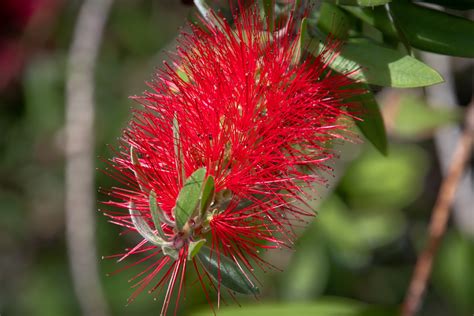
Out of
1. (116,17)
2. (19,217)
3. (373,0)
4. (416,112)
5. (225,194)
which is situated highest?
(116,17)

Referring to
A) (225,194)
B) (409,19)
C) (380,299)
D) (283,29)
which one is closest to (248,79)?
(283,29)

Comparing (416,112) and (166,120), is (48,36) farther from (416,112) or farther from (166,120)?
(166,120)

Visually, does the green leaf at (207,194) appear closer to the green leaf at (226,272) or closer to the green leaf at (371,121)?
the green leaf at (226,272)

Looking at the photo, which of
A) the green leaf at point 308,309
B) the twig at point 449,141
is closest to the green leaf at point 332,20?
the green leaf at point 308,309

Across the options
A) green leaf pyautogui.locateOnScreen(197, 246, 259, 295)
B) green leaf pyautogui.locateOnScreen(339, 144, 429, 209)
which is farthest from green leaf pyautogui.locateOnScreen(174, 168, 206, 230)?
green leaf pyautogui.locateOnScreen(339, 144, 429, 209)

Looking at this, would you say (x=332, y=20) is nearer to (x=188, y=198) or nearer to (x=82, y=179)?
(x=188, y=198)
